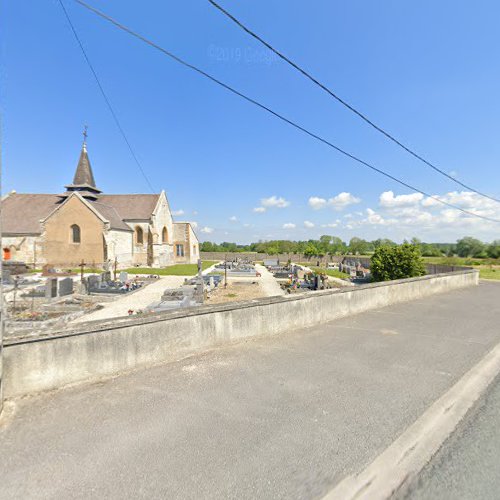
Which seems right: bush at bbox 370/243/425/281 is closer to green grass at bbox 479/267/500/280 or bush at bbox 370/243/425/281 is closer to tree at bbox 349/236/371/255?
green grass at bbox 479/267/500/280

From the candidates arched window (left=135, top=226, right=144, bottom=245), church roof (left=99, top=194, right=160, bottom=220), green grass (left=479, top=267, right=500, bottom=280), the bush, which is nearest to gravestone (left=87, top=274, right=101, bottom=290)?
arched window (left=135, top=226, right=144, bottom=245)

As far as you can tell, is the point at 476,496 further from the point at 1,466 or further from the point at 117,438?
the point at 1,466

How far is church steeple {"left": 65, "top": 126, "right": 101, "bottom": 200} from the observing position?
3584cm

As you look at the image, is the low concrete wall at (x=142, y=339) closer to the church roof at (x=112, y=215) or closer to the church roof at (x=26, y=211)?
the church roof at (x=112, y=215)

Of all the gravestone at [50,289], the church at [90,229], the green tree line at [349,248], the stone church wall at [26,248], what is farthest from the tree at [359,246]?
the gravestone at [50,289]

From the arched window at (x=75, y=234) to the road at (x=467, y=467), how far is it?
35366 mm

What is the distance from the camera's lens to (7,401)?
3.06 metres

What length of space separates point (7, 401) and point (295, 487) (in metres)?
3.40

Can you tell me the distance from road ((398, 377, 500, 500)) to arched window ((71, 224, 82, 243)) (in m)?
35.4

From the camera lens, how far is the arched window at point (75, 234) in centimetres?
3018

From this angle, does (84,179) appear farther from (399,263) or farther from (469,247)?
(469,247)

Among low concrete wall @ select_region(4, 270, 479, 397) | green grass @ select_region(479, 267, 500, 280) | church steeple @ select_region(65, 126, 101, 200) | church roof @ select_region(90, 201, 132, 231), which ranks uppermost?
church steeple @ select_region(65, 126, 101, 200)

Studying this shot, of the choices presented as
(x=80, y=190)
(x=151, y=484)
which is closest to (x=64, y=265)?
(x=80, y=190)

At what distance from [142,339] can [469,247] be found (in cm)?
10835
